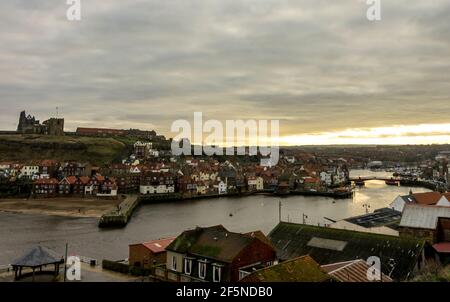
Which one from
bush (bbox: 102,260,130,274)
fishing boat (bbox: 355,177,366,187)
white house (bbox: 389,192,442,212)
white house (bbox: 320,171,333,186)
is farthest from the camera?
fishing boat (bbox: 355,177,366,187)

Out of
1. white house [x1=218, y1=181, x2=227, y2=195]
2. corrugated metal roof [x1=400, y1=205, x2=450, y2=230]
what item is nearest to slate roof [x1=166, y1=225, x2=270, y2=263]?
corrugated metal roof [x1=400, y1=205, x2=450, y2=230]

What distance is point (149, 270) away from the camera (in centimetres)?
2100

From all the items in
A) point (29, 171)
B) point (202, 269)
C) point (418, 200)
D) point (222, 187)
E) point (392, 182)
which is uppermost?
point (29, 171)

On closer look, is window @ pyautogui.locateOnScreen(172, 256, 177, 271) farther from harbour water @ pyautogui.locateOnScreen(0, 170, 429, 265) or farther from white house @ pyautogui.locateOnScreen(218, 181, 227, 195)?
white house @ pyautogui.locateOnScreen(218, 181, 227, 195)

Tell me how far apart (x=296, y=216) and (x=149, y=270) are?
28.4 metres

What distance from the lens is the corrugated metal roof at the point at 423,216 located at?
26.1 m

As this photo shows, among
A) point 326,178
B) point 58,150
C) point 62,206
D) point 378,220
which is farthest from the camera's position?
point 58,150

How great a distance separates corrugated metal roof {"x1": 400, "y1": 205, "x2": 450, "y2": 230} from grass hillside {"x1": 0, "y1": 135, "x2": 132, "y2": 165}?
71.9 meters

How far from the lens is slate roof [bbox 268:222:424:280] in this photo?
18156 mm

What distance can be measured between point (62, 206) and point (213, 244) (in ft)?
136

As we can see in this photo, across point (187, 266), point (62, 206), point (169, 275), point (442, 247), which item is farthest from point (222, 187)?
point (187, 266)

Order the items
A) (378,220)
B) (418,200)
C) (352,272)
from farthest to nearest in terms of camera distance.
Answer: (418,200)
(378,220)
(352,272)

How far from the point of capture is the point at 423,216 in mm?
26703

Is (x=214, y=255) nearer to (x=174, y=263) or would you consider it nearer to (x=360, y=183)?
(x=174, y=263)
